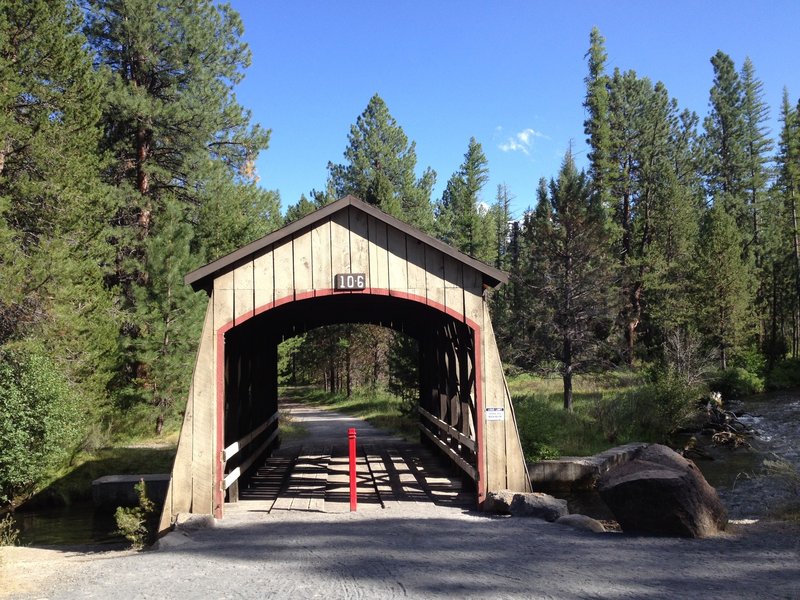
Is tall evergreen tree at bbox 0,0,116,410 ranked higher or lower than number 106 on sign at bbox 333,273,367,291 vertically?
higher

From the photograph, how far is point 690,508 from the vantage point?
7.38 metres

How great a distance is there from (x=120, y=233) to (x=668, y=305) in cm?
2885

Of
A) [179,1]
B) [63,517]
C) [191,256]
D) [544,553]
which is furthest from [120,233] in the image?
[544,553]

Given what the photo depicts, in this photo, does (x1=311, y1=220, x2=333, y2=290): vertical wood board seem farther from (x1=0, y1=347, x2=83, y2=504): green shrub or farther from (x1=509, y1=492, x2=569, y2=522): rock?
(x1=0, y1=347, x2=83, y2=504): green shrub

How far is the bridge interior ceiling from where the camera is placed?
33.9ft

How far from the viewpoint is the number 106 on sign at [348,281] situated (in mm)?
9008

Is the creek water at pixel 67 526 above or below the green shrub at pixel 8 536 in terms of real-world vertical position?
→ below

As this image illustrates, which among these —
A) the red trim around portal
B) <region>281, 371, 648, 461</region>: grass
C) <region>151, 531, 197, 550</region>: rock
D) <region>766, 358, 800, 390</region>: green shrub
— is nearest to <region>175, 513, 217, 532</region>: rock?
<region>151, 531, 197, 550</region>: rock

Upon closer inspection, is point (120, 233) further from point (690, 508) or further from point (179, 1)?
point (690, 508)

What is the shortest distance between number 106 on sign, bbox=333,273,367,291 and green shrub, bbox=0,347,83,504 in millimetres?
7872

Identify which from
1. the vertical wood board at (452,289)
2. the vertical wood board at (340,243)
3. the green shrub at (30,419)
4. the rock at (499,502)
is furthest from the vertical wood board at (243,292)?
the green shrub at (30,419)

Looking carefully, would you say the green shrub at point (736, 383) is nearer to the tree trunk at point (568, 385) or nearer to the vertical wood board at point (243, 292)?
the tree trunk at point (568, 385)

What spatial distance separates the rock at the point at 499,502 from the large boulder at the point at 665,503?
4.79 ft

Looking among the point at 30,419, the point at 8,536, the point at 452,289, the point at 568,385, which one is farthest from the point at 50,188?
the point at 568,385
